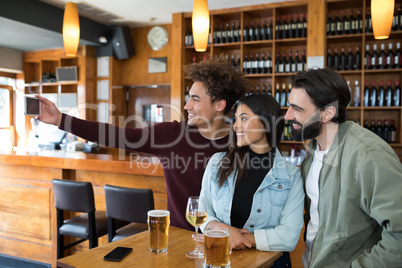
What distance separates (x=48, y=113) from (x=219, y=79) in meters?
0.91

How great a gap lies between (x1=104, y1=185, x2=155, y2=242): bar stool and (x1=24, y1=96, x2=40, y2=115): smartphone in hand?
2.76 feet

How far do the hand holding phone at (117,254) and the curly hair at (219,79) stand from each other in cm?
92

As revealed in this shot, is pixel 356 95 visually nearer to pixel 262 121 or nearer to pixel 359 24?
pixel 359 24

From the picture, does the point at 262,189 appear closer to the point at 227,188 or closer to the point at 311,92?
the point at 227,188

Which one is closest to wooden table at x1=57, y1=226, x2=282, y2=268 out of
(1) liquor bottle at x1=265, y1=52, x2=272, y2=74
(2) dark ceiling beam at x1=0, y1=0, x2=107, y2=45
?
(1) liquor bottle at x1=265, y1=52, x2=272, y2=74

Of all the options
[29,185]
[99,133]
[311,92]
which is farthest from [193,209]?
[29,185]

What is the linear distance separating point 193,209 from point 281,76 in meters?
4.14

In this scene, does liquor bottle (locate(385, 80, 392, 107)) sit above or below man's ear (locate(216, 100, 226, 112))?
above

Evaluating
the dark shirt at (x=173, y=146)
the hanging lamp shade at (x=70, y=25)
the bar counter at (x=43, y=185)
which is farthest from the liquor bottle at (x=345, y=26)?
the dark shirt at (x=173, y=146)

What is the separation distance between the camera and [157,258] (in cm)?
130

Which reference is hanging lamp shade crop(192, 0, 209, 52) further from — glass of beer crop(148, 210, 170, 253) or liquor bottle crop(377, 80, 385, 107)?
liquor bottle crop(377, 80, 385, 107)

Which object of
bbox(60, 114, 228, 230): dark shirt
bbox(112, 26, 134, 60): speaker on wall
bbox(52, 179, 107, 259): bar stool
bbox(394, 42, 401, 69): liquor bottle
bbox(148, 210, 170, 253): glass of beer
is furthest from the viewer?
bbox(112, 26, 134, 60): speaker on wall

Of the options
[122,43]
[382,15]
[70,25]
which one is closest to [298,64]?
[382,15]

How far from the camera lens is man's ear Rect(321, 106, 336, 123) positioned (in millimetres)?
1403
